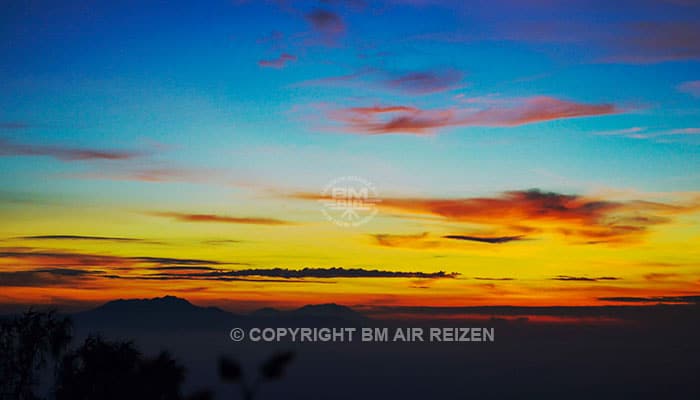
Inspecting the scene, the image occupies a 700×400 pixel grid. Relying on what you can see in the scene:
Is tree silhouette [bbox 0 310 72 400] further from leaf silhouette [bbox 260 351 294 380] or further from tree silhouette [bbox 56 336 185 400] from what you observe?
leaf silhouette [bbox 260 351 294 380]

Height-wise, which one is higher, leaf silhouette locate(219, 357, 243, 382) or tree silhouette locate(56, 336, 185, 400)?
leaf silhouette locate(219, 357, 243, 382)

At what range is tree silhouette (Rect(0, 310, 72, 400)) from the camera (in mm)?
46656

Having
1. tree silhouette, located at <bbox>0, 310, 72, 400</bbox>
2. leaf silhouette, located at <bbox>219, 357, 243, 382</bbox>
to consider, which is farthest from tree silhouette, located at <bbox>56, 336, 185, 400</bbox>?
leaf silhouette, located at <bbox>219, 357, 243, 382</bbox>

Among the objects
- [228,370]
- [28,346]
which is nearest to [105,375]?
[28,346]

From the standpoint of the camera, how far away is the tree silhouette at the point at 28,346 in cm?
4666

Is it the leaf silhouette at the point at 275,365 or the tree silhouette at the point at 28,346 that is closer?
the leaf silhouette at the point at 275,365

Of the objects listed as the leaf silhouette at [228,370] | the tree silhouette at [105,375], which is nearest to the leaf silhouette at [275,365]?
the leaf silhouette at [228,370]

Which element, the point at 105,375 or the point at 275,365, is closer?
the point at 275,365

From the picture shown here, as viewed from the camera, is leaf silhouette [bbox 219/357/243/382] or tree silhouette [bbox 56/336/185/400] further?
tree silhouette [bbox 56/336/185/400]

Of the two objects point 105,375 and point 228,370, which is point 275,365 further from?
point 105,375

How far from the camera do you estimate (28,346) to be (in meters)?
47.8

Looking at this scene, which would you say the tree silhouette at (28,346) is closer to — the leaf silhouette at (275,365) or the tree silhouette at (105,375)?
the tree silhouette at (105,375)

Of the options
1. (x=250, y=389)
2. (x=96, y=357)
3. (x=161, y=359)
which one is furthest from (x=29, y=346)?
(x=250, y=389)

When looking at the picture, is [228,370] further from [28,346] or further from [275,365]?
[28,346]
